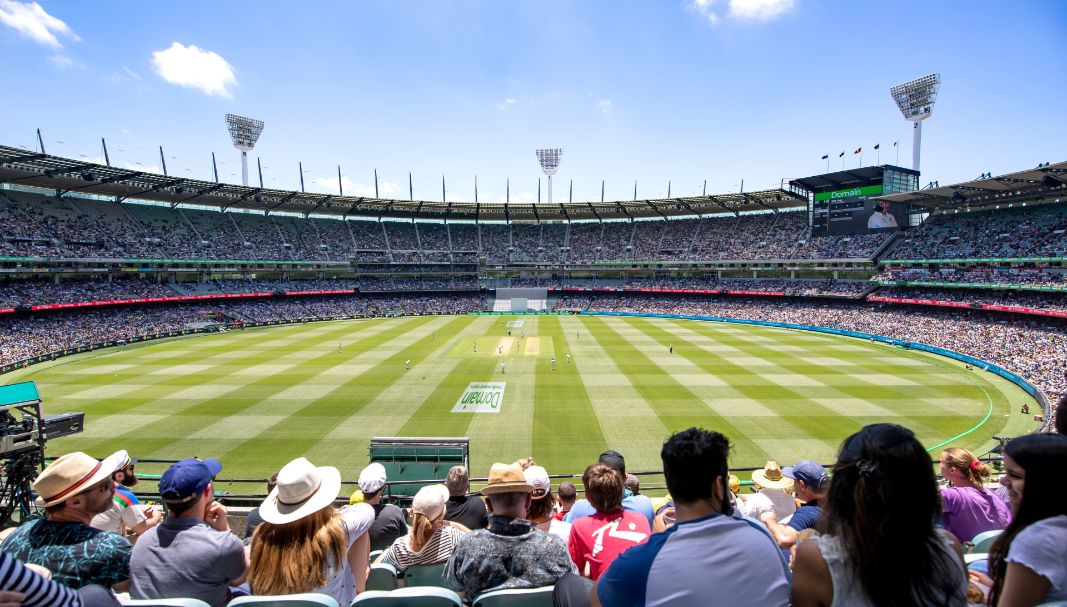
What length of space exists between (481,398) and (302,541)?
77.5ft

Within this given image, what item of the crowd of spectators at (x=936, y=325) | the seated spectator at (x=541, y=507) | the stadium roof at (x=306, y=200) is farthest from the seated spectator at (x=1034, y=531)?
the stadium roof at (x=306, y=200)

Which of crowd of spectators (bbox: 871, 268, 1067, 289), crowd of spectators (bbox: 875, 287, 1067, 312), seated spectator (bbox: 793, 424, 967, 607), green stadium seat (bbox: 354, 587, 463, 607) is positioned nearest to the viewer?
seated spectator (bbox: 793, 424, 967, 607)

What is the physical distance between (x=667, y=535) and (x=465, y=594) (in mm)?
2078

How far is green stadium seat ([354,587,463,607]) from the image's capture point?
3.20m

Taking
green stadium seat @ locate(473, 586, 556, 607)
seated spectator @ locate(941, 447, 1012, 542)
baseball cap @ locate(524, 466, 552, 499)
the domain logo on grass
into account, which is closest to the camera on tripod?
baseball cap @ locate(524, 466, 552, 499)

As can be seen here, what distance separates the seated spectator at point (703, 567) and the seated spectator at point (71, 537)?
345 cm

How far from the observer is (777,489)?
345 inches

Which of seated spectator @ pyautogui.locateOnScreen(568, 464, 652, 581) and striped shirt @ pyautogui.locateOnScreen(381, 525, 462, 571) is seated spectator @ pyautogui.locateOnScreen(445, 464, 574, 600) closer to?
seated spectator @ pyautogui.locateOnScreen(568, 464, 652, 581)

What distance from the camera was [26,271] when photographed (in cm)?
4803

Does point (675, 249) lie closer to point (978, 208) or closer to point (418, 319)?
point (978, 208)

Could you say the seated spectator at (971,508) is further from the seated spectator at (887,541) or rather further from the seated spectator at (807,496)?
the seated spectator at (887,541)

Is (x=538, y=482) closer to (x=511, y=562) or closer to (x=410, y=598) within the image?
(x=511, y=562)

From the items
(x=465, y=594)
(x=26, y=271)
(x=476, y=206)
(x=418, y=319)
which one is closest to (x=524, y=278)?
(x=476, y=206)

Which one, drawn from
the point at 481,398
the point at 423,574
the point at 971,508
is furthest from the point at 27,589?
the point at 481,398
